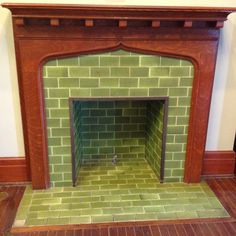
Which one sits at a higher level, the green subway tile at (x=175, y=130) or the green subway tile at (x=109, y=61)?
the green subway tile at (x=109, y=61)

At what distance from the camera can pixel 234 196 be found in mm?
2461

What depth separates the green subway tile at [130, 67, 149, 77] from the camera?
7.44 ft

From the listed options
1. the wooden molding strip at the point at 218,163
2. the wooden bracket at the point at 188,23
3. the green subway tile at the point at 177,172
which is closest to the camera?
the wooden bracket at the point at 188,23

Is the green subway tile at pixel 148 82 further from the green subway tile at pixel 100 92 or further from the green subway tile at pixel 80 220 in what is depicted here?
the green subway tile at pixel 80 220

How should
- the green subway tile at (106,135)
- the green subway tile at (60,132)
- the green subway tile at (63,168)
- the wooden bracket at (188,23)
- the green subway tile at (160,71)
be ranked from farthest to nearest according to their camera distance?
the green subway tile at (106,135)
the green subway tile at (63,168)
the green subway tile at (60,132)
the green subway tile at (160,71)
the wooden bracket at (188,23)

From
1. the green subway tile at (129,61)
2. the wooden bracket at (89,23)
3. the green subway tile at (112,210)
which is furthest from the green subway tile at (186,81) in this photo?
the green subway tile at (112,210)

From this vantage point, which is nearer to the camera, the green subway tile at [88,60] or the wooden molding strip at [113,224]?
the wooden molding strip at [113,224]

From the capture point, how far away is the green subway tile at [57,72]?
221 cm

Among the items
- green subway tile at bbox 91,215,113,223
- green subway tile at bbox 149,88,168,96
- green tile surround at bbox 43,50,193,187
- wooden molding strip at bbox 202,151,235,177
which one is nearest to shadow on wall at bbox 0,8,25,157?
green tile surround at bbox 43,50,193,187

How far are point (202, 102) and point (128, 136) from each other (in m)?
0.97

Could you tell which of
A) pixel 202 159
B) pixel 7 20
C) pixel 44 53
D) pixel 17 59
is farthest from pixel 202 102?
pixel 7 20

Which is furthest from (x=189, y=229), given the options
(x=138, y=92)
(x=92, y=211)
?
(x=138, y=92)

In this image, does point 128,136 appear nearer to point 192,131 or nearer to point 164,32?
point 192,131

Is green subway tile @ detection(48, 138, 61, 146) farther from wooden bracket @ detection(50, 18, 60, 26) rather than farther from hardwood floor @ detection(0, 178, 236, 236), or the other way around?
wooden bracket @ detection(50, 18, 60, 26)
